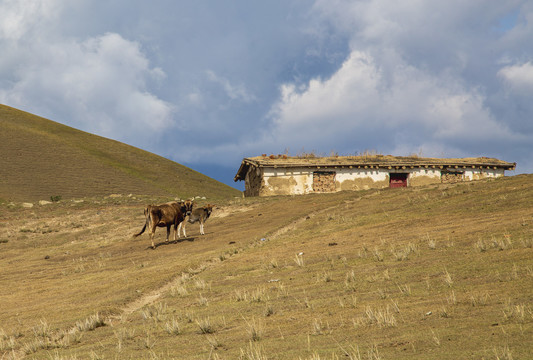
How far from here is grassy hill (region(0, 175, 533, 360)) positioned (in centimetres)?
748

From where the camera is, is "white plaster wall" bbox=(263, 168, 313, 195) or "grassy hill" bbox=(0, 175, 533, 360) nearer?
"grassy hill" bbox=(0, 175, 533, 360)

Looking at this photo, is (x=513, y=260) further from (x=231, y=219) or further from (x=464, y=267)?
(x=231, y=219)

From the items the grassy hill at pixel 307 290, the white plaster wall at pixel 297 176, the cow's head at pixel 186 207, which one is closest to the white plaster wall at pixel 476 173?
the white plaster wall at pixel 297 176

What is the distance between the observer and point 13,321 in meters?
12.4

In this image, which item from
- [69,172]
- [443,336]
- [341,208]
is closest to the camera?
[443,336]

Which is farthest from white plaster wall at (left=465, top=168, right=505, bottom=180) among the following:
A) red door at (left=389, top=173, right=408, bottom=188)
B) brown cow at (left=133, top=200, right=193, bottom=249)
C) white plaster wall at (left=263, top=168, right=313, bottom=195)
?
brown cow at (left=133, top=200, right=193, bottom=249)

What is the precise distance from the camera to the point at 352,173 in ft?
148

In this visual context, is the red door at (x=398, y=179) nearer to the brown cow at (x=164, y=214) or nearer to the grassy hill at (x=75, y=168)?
the brown cow at (x=164, y=214)

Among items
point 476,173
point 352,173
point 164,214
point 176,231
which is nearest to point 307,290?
point 164,214

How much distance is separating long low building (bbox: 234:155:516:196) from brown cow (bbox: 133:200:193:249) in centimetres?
1908

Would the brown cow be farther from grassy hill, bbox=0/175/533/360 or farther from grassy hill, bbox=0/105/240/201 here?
grassy hill, bbox=0/105/240/201

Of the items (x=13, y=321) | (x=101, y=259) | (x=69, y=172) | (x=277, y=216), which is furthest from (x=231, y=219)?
(x=69, y=172)

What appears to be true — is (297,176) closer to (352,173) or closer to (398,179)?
(352,173)

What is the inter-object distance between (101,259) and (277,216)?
10.7 m
